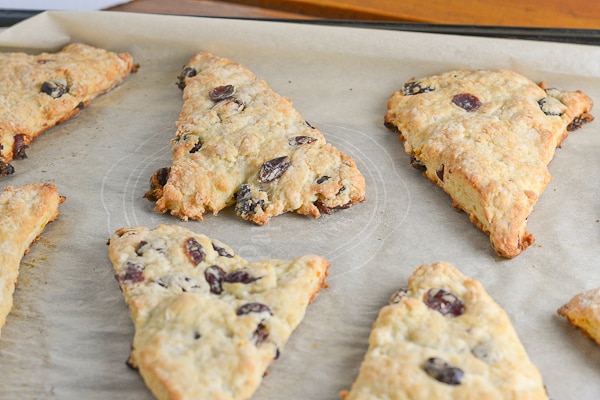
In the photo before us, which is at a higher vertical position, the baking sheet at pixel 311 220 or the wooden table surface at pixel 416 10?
the wooden table surface at pixel 416 10

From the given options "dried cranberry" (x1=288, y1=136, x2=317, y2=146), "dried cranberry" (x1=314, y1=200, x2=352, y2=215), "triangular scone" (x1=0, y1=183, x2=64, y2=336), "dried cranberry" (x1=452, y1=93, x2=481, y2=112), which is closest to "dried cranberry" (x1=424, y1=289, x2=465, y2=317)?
"dried cranberry" (x1=314, y1=200, x2=352, y2=215)

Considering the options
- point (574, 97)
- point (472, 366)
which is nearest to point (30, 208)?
point (472, 366)

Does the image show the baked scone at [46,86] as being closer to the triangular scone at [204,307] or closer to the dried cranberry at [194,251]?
the triangular scone at [204,307]

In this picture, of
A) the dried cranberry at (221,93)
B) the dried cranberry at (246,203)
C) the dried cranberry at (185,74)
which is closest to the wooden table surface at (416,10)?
the dried cranberry at (185,74)

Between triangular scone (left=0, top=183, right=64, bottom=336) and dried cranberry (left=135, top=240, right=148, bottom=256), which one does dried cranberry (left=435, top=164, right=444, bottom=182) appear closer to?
dried cranberry (left=135, top=240, right=148, bottom=256)

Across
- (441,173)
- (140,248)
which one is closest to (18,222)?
(140,248)

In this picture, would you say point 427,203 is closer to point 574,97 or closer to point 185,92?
point 574,97

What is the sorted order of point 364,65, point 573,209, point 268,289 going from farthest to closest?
point 364,65 → point 573,209 → point 268,289
